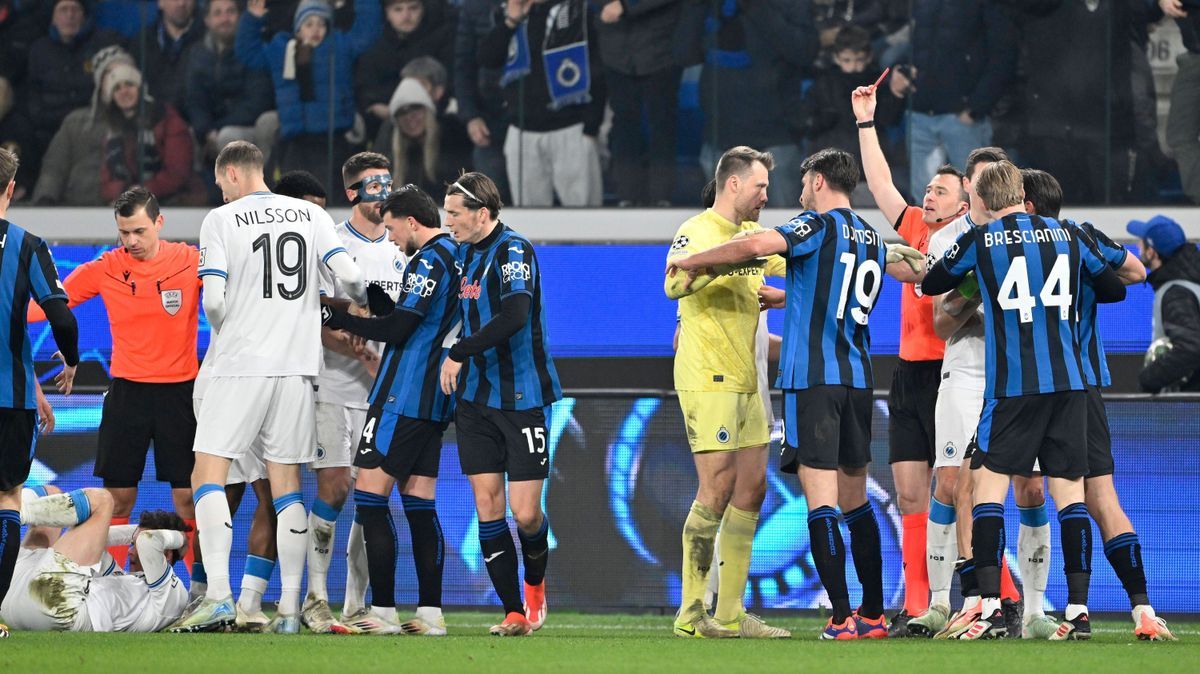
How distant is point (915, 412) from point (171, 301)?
4.01m

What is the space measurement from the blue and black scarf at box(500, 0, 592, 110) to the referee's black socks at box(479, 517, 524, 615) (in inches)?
346

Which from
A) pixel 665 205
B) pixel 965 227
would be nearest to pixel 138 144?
pixel 665 205

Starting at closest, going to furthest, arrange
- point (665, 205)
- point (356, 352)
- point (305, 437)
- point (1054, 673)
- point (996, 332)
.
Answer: point (1054, 673) < point (996, 332) < point (305, 437) < point (356, 352) < point (665, 205)

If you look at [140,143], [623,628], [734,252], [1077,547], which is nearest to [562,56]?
[140,143]

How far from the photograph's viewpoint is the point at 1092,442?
6.93 meters

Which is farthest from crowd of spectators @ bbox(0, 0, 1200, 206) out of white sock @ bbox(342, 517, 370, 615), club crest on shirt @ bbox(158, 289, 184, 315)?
white sock @ bbox(342, 517, 370, 615)

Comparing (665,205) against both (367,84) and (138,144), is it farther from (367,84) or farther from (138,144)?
(138,144)

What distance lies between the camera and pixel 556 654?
6082 millimetres

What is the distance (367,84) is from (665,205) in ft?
11.3

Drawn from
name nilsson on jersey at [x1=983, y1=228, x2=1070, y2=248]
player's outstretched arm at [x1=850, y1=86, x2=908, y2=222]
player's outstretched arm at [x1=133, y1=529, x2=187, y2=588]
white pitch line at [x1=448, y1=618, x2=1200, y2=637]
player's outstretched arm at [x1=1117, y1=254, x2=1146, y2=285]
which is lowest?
white pitch line at [x1=448, y1=618, x2=1200, y2=637]

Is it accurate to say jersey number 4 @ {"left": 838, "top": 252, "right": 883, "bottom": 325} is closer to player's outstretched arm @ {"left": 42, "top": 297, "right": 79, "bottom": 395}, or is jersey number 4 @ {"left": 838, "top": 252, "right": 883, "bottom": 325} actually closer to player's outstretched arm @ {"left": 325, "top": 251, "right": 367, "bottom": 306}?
player's outstretched arm @ {"left": 325, "top": 251, "right": 367, "bottom": 306}

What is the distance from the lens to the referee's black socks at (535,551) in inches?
287

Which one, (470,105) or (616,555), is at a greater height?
(470,105)

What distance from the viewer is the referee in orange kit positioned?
8062 mm
